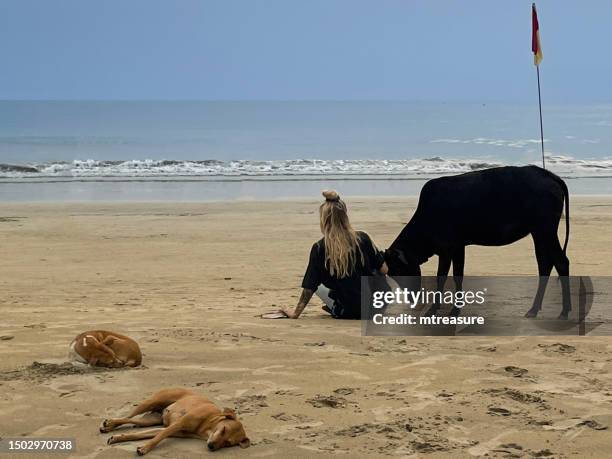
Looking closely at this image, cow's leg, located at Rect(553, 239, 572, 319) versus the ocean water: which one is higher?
the ocean water

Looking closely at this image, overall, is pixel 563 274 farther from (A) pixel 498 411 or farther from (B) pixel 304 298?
(A) pixel 498 411

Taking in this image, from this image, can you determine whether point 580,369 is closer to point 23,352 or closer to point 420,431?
point 420,431

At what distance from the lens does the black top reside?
26.9ft

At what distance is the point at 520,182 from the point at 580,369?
2499mm

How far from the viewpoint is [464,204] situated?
846 cm

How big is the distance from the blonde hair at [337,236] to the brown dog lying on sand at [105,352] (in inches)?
92.4

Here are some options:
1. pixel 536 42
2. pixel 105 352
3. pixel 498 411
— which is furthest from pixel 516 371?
pixel 536 42

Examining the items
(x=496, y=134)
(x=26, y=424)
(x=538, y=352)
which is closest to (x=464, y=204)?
(x=538, y=352)

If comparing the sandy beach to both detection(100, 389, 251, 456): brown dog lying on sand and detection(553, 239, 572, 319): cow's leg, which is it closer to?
detection(100, 389, 251, 456): brown dog lying on sand

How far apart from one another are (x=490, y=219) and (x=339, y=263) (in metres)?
1.55

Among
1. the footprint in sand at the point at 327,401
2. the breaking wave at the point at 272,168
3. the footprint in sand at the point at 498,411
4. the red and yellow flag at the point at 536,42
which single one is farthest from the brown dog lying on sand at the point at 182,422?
the breaking wave at the point at 272,168

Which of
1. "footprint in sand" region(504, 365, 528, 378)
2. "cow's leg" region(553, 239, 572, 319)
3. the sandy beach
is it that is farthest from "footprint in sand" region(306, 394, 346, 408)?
"cow's leg" region(553, 239, 572, 319)

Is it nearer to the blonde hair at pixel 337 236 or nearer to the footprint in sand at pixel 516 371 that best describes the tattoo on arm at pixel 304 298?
the blonde hair at pixel 337 236

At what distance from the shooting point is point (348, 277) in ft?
27.0
